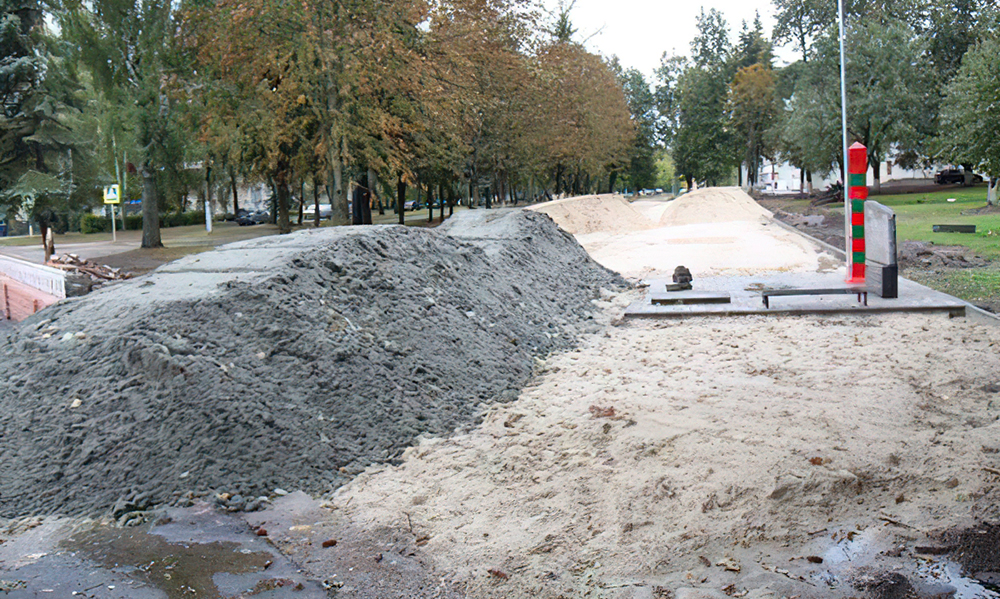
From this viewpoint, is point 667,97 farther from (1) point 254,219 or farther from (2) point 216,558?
(2) point 216,558

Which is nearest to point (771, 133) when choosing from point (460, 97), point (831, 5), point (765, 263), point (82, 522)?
point (831, 5)

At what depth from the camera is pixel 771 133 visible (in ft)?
166

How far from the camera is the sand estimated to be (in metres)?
3.44

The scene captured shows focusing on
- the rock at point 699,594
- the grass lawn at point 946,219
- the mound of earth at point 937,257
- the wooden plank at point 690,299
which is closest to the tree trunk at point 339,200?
the wooden plank at point 690,299

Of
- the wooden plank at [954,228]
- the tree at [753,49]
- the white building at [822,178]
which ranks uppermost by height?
the tree at [753,49]

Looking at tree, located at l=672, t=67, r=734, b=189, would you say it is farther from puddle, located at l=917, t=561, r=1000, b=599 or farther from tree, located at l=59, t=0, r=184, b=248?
puddle, located at l=917, t=561, r=1000, b=599

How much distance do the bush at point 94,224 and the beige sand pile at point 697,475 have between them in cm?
4230

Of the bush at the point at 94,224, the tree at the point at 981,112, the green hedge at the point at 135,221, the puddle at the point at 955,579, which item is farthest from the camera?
the green hedge at the point at 135,221

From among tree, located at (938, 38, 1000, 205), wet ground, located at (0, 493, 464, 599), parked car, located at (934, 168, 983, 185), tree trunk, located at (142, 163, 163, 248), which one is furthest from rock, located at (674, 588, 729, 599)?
parked car, located at (934, 168, 983, 185)

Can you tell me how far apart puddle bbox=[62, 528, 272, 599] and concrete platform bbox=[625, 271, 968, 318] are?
6.78 metres

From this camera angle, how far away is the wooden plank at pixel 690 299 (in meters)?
10.3

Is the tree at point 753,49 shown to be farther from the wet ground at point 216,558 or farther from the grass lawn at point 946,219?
the wet ground at point 216,558

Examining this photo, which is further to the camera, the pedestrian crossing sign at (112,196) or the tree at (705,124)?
the tree at (705,124)

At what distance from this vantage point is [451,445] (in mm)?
5297
